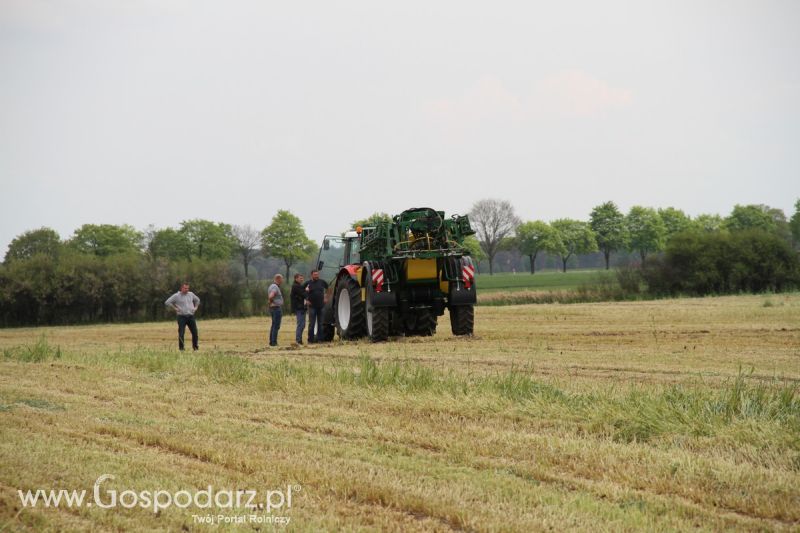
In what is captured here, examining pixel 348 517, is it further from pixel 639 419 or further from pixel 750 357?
pixel 750 357

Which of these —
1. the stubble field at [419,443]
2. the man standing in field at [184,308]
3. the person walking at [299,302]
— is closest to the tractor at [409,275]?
the person walking at [299,302]

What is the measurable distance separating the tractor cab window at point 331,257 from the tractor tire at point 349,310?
118 centimetres

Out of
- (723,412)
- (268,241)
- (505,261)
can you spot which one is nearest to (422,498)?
(723,412)

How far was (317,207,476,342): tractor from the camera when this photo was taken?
57.0 ft

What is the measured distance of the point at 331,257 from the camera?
20672 millimetres

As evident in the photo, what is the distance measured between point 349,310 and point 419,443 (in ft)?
38.8

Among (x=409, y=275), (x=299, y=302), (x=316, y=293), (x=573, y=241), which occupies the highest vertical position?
(x=573, y=241)

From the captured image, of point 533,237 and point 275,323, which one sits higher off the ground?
point 533,237

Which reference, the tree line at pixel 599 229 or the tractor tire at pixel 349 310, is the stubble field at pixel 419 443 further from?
the tree line at pixel 599 229

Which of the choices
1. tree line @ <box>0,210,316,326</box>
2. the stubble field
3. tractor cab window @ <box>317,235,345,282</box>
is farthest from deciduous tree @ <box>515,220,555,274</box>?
the stubble field

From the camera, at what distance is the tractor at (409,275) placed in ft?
57.0

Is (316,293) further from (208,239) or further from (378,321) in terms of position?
(208,239)

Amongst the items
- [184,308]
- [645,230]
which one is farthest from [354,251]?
[645,230]

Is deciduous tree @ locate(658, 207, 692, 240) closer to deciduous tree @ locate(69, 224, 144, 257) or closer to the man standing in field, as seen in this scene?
deciduous tree @ locate(69, 224, 144, 257)
